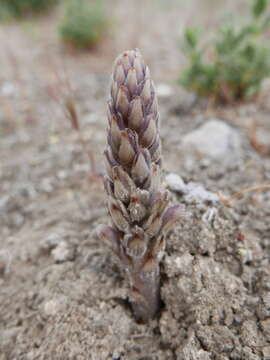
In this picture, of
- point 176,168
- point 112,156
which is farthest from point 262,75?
point 112,156

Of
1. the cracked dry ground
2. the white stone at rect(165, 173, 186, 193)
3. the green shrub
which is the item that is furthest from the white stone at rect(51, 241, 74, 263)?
the green shrub

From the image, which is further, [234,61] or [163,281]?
[234,61]

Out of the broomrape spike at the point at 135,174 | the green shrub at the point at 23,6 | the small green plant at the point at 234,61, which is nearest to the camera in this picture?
the broomrape spike at the point at 135,174

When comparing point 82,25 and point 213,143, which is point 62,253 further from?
point 82,25

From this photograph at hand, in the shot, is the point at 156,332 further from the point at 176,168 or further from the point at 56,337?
the point at 176,168

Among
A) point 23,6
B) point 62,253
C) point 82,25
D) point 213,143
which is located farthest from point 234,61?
point 23,6

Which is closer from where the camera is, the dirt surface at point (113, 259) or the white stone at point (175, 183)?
the dirt surface at point (113, 259)

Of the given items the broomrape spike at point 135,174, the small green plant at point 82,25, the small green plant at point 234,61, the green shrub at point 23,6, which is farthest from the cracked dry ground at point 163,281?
the green shrub at point 23,6

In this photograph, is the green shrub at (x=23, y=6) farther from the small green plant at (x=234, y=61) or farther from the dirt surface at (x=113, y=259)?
the small green plant at (x=234, y=61)
